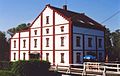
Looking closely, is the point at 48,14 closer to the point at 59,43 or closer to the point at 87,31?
the point at 59,43

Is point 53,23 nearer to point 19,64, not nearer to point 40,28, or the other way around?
point 40,28

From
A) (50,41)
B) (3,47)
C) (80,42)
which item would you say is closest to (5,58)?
(3,47)

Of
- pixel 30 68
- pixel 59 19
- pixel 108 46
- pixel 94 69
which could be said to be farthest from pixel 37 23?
pixel 108 46

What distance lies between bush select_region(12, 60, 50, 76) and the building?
33.2ft

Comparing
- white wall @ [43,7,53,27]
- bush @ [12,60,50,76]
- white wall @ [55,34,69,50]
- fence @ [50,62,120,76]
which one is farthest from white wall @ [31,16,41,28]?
bush @ [12,60,50,76]

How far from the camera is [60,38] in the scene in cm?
4425

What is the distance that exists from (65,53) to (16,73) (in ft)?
45.4

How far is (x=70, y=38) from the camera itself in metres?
42.0

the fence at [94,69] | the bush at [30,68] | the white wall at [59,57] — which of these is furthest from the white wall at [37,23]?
the bush at [30,68]

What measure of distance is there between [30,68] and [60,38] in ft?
45.2

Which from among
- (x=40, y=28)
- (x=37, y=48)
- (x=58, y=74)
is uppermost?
(x=40, y=28)

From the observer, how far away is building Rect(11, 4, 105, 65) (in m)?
42.8

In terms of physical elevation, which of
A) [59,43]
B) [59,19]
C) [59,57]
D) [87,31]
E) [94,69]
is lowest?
[94,69]

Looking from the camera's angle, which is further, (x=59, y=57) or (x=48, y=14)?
(x=48, y=14)
